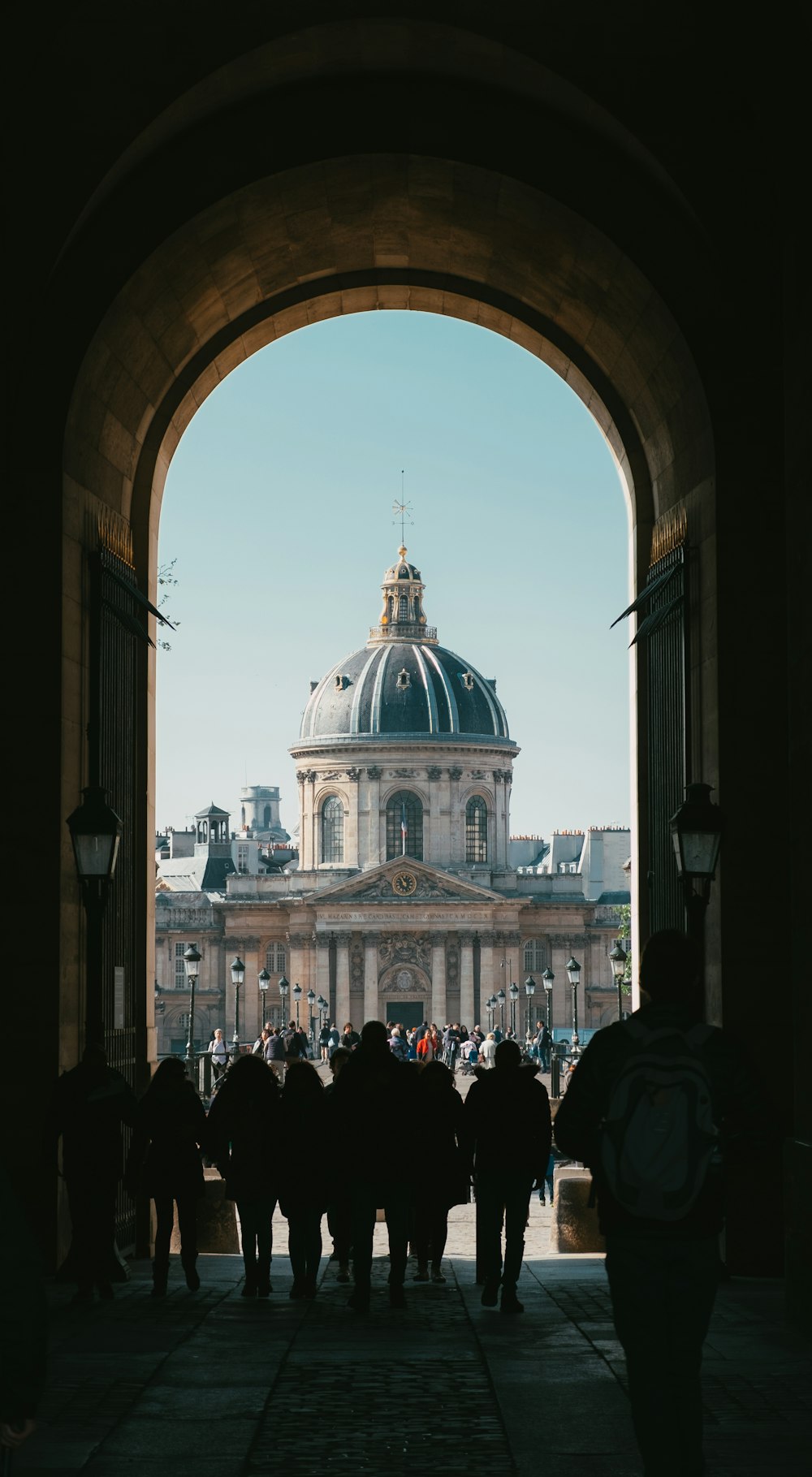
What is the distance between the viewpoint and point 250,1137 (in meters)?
12.2

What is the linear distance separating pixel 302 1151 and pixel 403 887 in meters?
96.5

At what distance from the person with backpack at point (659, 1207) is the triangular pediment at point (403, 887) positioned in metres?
103

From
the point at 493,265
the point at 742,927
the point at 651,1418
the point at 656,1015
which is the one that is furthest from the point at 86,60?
the point at 651,1418

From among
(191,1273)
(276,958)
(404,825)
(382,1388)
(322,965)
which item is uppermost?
(404,825)

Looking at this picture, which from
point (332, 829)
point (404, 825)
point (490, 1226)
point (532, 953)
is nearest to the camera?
point (490, 1226)

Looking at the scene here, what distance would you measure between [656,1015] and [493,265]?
40.6 feet

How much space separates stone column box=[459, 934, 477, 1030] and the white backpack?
103575 millimetres

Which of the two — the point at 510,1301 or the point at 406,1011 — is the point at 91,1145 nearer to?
the point at 510,1301

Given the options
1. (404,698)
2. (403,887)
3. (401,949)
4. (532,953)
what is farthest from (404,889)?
(404,698)

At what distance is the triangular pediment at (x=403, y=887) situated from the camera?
108 meters

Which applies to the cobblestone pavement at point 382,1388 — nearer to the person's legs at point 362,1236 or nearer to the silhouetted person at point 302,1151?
the person's legs at point 362,1236

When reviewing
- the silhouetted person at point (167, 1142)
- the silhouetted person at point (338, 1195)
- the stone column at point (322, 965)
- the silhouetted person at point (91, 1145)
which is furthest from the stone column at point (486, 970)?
the silhouetted person at point (91, 1145)

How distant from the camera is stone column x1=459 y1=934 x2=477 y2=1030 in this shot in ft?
356

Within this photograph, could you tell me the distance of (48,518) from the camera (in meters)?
13.5
